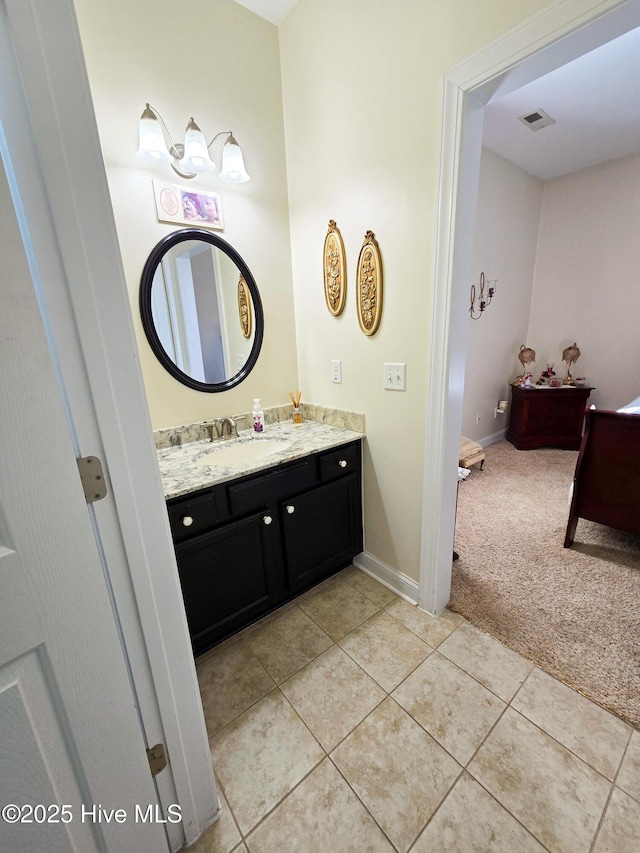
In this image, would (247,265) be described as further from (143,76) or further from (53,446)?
(53,446)

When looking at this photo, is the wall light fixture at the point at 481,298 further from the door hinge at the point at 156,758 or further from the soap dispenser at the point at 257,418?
the door hinge at the point at 156,758

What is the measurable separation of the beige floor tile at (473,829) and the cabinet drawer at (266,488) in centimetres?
113

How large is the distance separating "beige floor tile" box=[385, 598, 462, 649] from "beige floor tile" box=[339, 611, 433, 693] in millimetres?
32

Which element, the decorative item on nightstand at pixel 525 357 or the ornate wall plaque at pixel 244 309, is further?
the decorative item on nightstand at pixel 525 357

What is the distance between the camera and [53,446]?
0.59 m

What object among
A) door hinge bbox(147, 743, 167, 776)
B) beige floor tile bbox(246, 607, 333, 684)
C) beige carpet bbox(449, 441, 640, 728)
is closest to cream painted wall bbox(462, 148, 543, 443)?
beige carpet bbox(449, 441, 640, 728)

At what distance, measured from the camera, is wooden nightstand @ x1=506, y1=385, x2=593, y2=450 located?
3697 mm

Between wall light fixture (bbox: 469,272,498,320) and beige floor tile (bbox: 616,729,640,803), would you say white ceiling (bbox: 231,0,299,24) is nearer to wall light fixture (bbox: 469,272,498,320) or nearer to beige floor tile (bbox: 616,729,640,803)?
wall light fixture (bbox: 469,272,498,320)

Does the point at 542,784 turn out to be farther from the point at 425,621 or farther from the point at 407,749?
the point at 425,621

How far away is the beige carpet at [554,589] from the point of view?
1393 millimetres

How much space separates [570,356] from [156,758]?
4715mm

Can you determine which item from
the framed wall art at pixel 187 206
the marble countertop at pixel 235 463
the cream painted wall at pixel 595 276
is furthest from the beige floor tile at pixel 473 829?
the cream painted wall at pixel 595 276

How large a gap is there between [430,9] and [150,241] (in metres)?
1.37

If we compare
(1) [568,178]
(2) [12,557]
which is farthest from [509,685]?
(1) [568,178]
